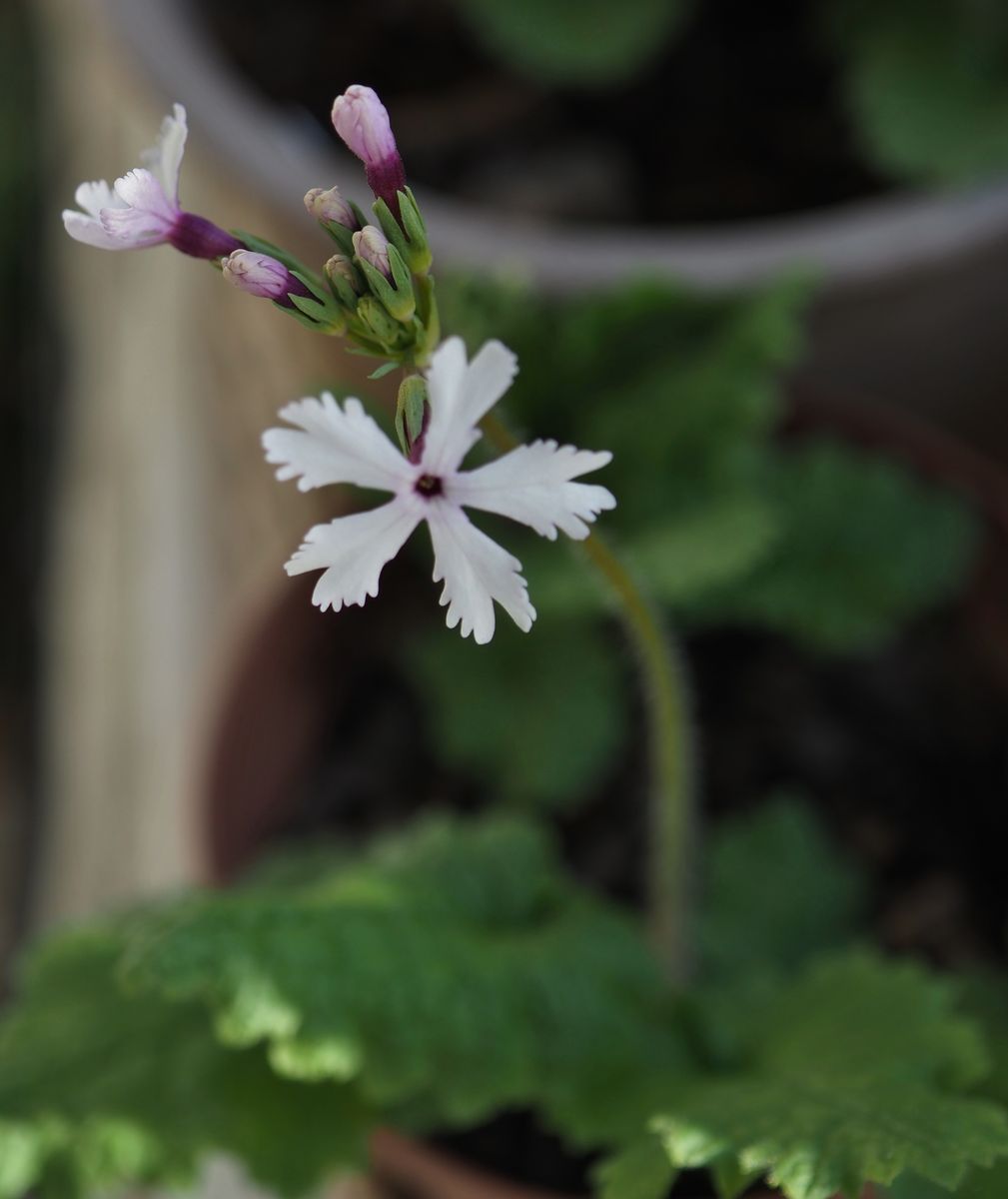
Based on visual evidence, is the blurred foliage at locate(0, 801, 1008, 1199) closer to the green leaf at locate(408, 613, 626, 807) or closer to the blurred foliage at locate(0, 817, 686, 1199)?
the blurred foliage at locate(0, 817, 686, 1199)

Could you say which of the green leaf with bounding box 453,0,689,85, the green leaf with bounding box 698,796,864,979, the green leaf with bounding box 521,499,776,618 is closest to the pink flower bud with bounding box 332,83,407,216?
the green leaf with bounding box 521,499,776,618

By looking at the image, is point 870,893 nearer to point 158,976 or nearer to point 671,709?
point 671,709

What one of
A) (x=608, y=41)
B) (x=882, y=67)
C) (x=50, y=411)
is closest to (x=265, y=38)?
(x=608, y=41)

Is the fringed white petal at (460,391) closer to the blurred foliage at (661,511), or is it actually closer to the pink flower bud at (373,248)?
the pink flower bud at (373,248)

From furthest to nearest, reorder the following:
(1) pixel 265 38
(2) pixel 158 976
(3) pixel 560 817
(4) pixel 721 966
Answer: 1. (1) pixel 265 38
2. (3) pixel 560 817
3. (4) pixel 721 966
4. (2) pixel 158 976

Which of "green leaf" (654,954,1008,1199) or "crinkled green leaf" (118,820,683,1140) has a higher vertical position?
"crinkled green leaf" (118,820,683,1140)

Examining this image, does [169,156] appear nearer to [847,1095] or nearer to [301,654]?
[847,1095]
